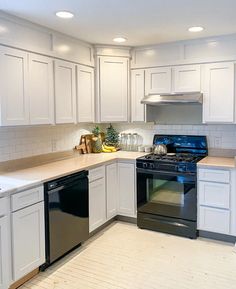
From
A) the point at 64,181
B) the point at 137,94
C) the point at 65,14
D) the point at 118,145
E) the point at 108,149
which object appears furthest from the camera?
the point at 118,145

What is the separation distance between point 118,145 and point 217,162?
162 cm

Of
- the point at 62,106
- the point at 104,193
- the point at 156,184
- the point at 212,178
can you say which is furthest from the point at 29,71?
the point at 212,178

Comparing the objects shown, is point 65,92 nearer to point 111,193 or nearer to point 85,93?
point 85,93

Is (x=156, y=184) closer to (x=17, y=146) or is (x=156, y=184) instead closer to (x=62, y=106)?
(x=62, y=106)

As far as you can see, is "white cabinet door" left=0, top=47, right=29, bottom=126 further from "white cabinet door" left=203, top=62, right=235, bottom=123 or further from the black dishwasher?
"white cabinet door" left=203, top=62, right=235, bottom=123

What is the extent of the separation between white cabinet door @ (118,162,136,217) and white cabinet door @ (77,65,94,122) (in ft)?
2.57

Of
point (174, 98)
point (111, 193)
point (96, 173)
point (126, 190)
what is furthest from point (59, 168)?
point (174, 98)

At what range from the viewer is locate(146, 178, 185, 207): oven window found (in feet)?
11.5

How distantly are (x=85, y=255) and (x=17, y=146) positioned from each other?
137 cm

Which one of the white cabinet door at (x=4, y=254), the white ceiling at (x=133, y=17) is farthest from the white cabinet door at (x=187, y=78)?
the white cabinet door at (x=4, y=254)

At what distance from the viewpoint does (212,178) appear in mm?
3312

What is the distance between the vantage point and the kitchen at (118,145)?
259 centimetres

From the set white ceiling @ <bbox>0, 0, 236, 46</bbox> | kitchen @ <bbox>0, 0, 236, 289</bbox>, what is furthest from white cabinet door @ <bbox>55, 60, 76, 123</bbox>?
white ceiling @ <bbox>0, 0, 236, 46</bbox>

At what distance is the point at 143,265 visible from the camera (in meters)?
2.87
